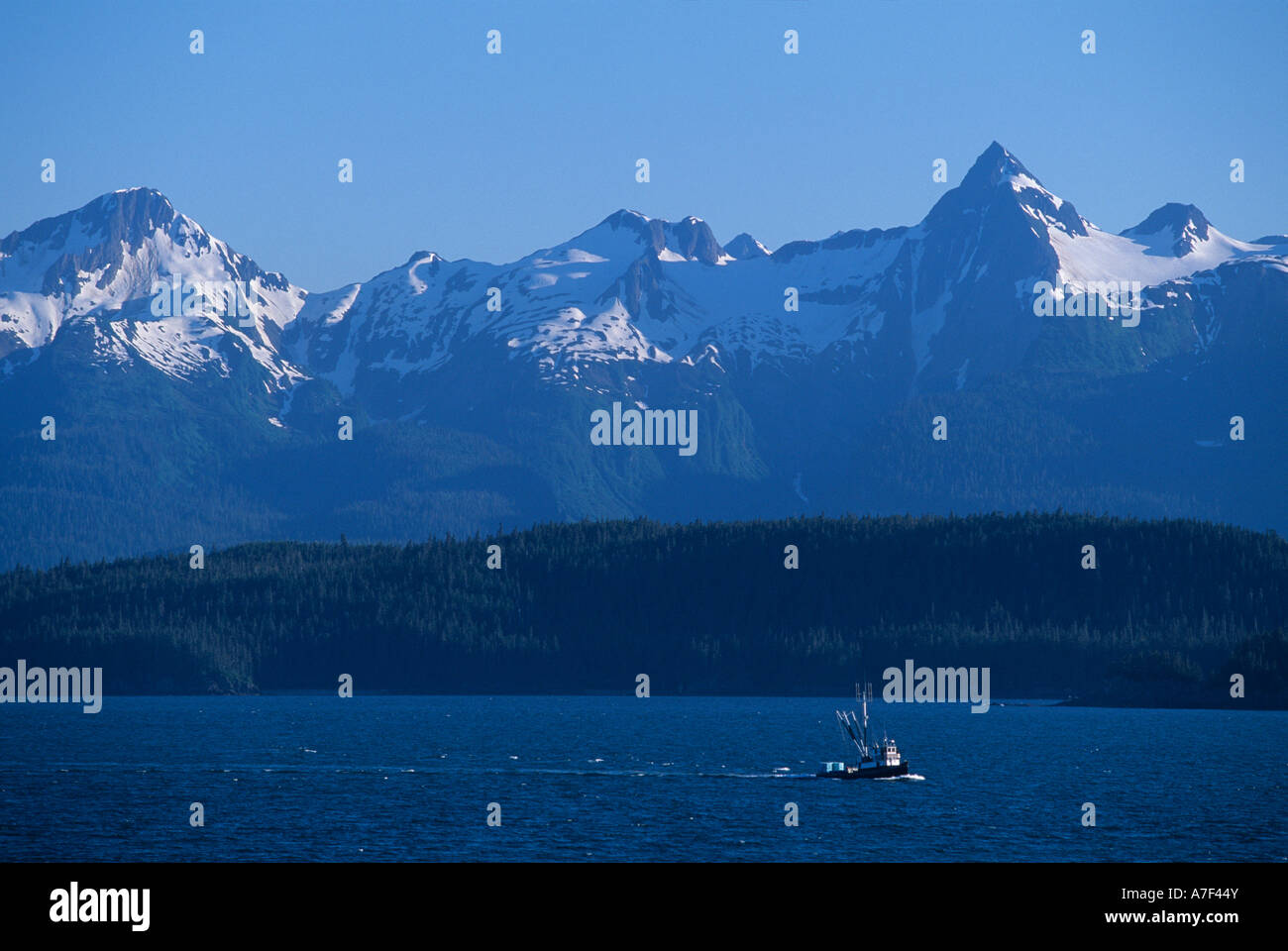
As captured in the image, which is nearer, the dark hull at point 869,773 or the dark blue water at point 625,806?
the dark blue water at point 625,806

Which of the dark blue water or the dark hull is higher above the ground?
the dark hull

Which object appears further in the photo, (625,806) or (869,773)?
(869,773)

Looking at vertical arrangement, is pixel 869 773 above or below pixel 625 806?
above

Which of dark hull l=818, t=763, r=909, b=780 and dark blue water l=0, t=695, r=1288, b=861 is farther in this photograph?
dark hull l=818, t=763, r=909, b=780

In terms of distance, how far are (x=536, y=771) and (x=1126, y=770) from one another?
182 feet

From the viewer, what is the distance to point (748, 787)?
156 meters

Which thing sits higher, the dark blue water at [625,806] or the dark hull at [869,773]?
the dark hull at [869,773]

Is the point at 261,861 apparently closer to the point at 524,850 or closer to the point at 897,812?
the point at 524,850

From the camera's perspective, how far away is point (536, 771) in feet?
562
